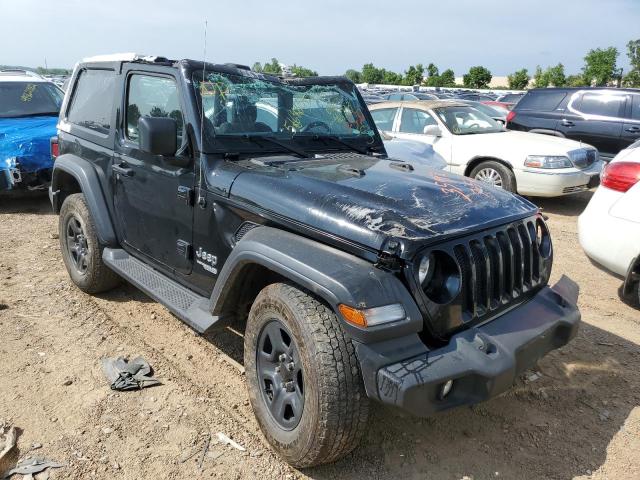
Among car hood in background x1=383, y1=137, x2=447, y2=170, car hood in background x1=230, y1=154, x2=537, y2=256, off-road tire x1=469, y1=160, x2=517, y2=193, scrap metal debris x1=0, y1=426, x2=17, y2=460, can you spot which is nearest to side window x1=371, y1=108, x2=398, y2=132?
car hood in background x1=383, y1=137, x2=447, y2=170

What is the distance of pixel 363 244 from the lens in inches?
95.9

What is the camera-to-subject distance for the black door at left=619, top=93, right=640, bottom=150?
9.29 m

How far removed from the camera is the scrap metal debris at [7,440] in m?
2.70

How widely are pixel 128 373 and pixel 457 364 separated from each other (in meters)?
2.20

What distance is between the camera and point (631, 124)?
9359 millimetres

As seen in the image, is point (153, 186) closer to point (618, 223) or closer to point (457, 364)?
point (457, 364)

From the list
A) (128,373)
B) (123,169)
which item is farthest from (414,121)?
(128,373)

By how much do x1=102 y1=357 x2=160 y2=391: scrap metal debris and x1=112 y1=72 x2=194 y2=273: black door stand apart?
68 centimetres

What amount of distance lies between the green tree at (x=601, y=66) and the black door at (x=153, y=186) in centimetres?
5323

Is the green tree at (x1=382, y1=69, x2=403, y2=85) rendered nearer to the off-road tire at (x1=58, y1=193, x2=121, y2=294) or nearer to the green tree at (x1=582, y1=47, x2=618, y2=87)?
the green tree at (x1=582, y1=47, x2=618, y2=87)

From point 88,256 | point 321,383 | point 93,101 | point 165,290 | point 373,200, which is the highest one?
point 93,101

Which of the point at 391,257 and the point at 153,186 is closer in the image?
the point at 391,257

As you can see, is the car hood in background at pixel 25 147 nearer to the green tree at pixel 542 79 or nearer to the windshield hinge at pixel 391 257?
the windshield hinge at pixel 391 257

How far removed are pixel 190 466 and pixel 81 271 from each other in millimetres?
2550
